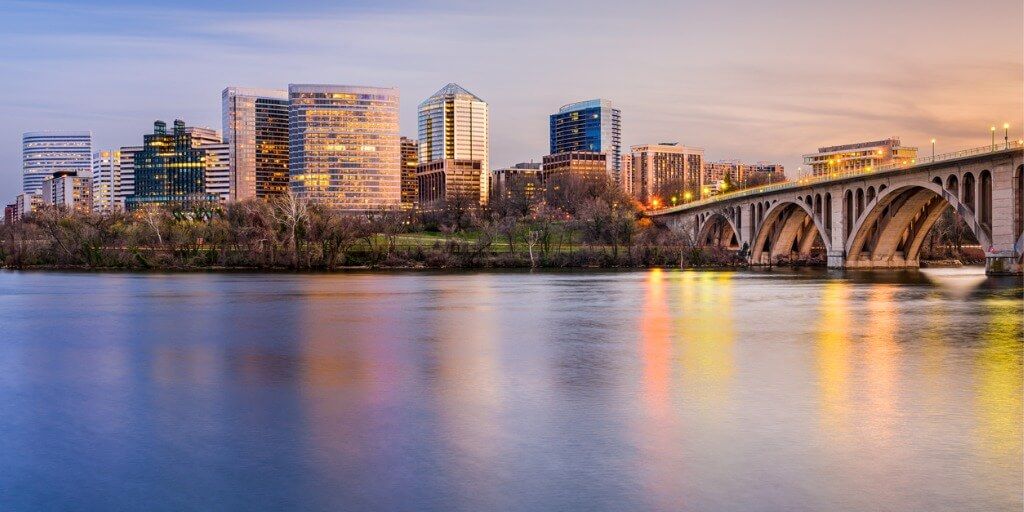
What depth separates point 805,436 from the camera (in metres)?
16.6

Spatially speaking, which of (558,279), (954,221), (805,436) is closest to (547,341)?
(805,436)

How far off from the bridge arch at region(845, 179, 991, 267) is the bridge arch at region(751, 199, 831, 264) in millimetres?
17894

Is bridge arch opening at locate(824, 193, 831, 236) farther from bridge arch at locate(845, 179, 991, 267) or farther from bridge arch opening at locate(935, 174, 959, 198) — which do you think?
bridge arch opening at locate(935, 174, 959, 198)

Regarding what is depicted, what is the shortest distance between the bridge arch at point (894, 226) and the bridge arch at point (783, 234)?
17894mm

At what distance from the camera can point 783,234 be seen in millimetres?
120812

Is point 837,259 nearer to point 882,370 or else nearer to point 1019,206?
point 1019,206

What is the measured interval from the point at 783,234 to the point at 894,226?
87.4 ft

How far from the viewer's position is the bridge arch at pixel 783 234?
118 metres

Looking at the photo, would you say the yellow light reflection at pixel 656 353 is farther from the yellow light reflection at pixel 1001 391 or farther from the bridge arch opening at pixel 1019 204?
the bridge arch opening at pixel 1019 204

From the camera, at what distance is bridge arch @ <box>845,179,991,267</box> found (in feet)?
296

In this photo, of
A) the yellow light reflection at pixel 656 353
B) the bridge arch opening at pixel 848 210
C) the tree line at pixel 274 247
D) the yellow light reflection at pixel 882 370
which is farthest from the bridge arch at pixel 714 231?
the yellow light reflection at pixel 882 370

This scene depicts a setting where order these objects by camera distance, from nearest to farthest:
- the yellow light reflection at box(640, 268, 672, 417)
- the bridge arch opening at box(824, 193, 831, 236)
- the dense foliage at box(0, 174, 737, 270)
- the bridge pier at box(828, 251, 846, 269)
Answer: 1. the yellow light reflection at box(640, 268, 672, 417)
2. the bridge pier at box(828, 251, 846, 269)
3. the dense foliage at box(0, 174, 737, 270)
4. the bridge arch opening at box(824, 193, 831, 236)

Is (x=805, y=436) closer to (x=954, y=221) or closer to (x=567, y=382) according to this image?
(x=567, y=382)

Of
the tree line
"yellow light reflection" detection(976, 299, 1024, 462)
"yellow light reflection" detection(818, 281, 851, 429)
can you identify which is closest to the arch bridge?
the tree line
